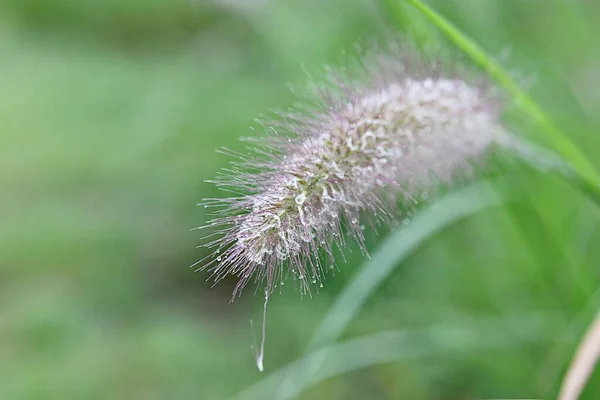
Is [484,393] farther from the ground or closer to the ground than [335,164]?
closer to the ground

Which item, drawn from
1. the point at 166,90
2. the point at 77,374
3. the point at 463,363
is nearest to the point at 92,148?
the point at 166,90

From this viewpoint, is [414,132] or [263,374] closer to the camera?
[414,132]

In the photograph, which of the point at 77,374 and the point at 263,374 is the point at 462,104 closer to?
the point at 263,374

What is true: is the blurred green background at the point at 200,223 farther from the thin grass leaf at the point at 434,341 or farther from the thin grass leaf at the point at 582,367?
the thin grass leaf at the point at 582,367

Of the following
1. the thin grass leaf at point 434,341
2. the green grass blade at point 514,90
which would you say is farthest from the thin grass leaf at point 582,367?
the thin grass leaf at point 434,341

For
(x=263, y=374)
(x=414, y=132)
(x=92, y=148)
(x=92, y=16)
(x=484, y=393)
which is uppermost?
(x=92, y=16)

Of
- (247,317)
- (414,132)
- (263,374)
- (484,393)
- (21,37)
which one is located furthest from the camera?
(21,37)
